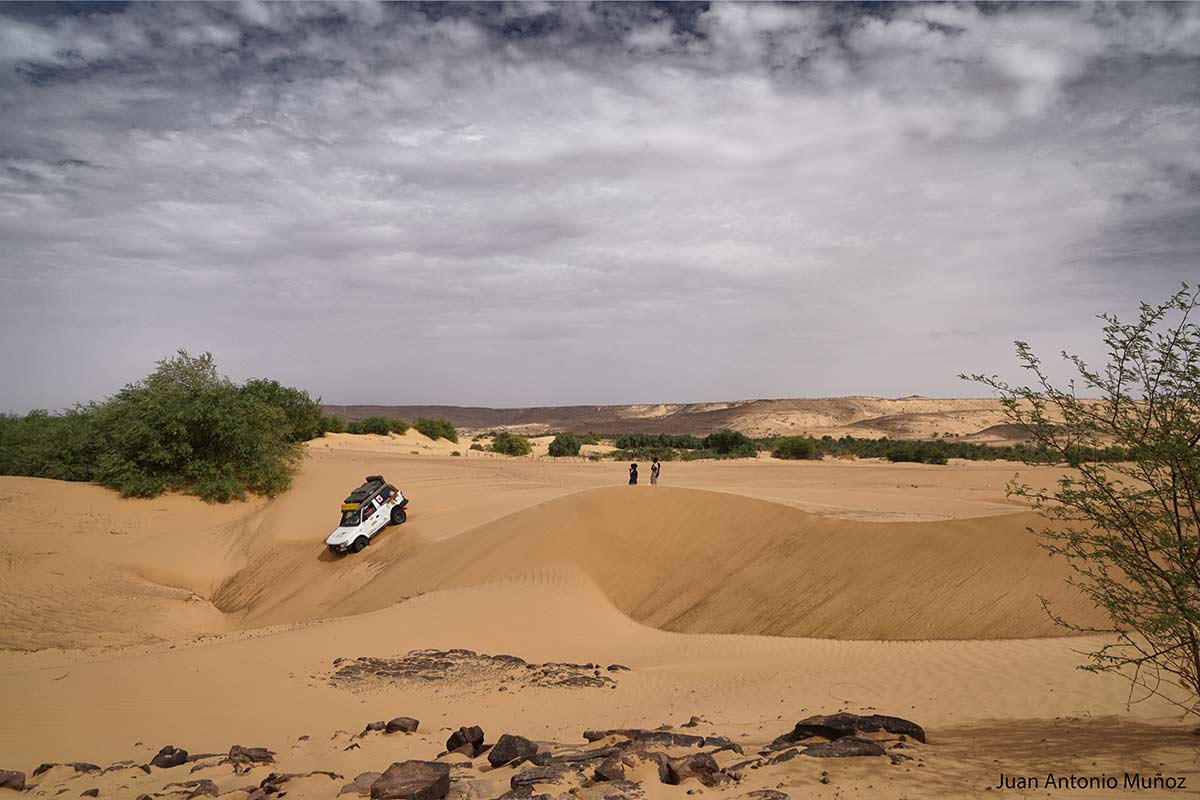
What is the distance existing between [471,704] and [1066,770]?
639 centimetres

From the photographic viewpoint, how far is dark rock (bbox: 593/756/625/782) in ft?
19.1

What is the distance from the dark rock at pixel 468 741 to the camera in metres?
7.15

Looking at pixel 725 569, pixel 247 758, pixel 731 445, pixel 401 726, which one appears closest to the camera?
pixel 247 758

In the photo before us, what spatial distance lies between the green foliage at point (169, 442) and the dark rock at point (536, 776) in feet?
77.0

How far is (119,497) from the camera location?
81.4ft

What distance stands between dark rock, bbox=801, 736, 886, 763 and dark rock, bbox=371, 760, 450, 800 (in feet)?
9.53

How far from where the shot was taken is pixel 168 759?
282 inches

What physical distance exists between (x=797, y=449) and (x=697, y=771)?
1926 inches

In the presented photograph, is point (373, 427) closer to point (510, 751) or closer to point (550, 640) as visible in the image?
point (550, 640)

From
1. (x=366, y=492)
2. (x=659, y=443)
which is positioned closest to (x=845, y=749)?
(x=366, y=492)

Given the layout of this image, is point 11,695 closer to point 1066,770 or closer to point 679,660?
point 679,660

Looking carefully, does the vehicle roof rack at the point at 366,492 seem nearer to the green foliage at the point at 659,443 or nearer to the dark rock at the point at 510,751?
the dark rock at the point at 510,751

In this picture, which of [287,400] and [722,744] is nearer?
[722,744]

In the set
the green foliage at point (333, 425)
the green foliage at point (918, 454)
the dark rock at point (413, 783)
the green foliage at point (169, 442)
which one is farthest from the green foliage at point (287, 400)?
the green foliage at point (918, 454)
